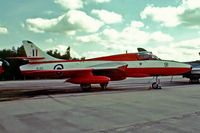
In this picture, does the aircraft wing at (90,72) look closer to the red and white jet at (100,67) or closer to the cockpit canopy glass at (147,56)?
the red and white jet at (100,67)

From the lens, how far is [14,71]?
1580 inches

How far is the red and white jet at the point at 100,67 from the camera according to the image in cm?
1352

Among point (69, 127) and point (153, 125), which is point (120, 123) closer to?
point (153, 125)

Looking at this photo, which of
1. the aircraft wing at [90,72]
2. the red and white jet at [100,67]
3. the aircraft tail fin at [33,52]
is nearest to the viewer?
the aircraft wing at [90,72]

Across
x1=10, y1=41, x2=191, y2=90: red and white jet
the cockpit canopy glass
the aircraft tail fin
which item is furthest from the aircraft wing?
the cockpit canopy glass

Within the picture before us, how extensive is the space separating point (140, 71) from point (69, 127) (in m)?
10.4

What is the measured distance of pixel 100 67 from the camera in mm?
13828

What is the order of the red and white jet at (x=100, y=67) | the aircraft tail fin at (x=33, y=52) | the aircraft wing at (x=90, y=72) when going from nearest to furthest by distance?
1. the aircraft wing at (x=90, y=72)
2. the red and white jet at (x=100, y=67)
3. the aircraft tail fin at (x=33, y=52)

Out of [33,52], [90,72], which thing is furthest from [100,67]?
[33,52]

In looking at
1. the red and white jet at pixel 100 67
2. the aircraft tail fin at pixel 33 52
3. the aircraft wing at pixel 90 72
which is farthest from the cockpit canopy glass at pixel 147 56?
the aircraft tail fin at pixel 33 52

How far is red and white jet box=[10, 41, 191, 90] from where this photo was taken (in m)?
13.5

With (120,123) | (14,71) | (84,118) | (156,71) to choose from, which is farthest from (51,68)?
(14,71)

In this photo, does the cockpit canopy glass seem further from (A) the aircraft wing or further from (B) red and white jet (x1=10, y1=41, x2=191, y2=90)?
(A) the aircraft wing

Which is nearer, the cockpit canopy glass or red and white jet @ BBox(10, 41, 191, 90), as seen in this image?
red and white jet @ BBox(10, 41, 191, 90)
